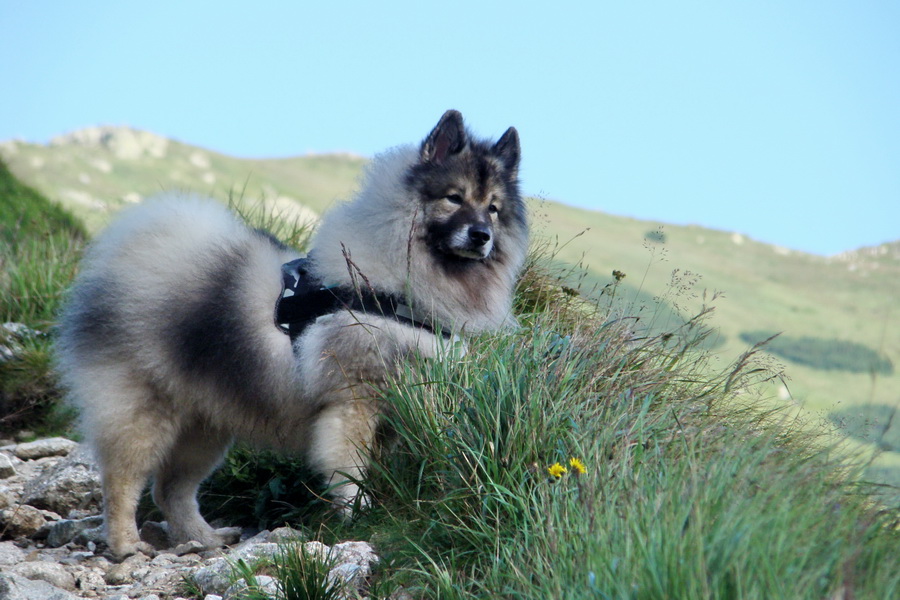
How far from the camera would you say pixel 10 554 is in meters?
4.03

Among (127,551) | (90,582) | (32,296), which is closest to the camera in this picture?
(90,582)

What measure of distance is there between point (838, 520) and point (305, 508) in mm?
2657

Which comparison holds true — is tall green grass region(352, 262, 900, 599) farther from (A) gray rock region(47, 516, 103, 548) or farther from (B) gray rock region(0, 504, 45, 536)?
(B) gray rock region(0, 504, 45, 536)

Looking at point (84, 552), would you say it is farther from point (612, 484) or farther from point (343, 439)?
point (612, 484)

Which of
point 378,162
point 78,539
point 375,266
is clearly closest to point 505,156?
point 378,162

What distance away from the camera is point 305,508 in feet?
13.8

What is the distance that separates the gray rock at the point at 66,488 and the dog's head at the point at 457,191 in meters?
2.54

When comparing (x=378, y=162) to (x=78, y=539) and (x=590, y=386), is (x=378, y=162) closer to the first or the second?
(x=590, y=386)

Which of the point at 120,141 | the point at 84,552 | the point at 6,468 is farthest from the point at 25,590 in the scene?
the point at 120,141

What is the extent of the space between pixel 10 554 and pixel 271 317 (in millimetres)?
1733

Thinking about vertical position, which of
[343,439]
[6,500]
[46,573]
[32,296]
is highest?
[343,439]

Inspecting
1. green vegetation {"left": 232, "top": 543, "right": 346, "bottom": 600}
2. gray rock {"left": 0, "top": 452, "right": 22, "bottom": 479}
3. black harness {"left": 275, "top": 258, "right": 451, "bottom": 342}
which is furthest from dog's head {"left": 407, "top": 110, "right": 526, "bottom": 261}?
gray rock {"left": 0, "top": 452, "right": 22, "bottom": 479}

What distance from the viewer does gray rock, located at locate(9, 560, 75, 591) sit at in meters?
3.53

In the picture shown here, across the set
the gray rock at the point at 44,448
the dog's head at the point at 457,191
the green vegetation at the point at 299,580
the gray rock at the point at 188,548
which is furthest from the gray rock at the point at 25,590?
the gray rock at the point at 44,448
